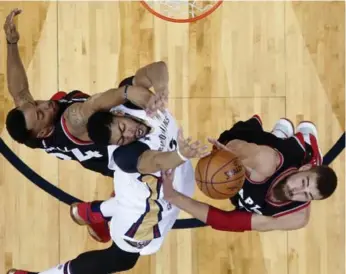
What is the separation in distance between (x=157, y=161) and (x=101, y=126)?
26 centimetres

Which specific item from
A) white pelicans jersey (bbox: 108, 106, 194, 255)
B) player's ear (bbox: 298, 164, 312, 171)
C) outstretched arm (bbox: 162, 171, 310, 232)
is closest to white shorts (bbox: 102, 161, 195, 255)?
white pelicans jersey (bbox: 108, 106, 194, 255)

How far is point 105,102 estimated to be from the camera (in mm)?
2084

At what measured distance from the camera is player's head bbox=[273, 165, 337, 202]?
7.01 ft

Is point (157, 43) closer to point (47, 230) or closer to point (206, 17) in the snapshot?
point (206, 17)

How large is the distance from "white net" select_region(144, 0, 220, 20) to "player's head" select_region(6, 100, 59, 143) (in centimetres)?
119

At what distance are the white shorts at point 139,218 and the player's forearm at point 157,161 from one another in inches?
13.2

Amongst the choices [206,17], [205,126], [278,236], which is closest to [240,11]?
[206,17]

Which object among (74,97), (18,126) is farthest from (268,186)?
(18,126)

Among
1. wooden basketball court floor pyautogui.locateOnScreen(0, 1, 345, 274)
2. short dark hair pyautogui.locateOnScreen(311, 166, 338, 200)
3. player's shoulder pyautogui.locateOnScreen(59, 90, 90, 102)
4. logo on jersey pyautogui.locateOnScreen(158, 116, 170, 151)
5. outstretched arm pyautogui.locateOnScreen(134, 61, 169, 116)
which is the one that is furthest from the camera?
wooden basketball court floor pyautogui.locateOnScreen(0, 1, 345, 274)

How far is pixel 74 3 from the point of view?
A: 3205 mm

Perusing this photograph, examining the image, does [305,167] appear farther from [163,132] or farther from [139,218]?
[139,218]

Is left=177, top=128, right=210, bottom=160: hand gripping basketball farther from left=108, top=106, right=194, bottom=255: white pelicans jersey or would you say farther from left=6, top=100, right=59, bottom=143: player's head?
left=6, top=100, right=59, bottom=143: player's head

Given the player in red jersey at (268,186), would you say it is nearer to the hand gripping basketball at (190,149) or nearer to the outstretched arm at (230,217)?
the outstretched arm at (230,217)

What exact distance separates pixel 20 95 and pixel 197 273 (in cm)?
154
